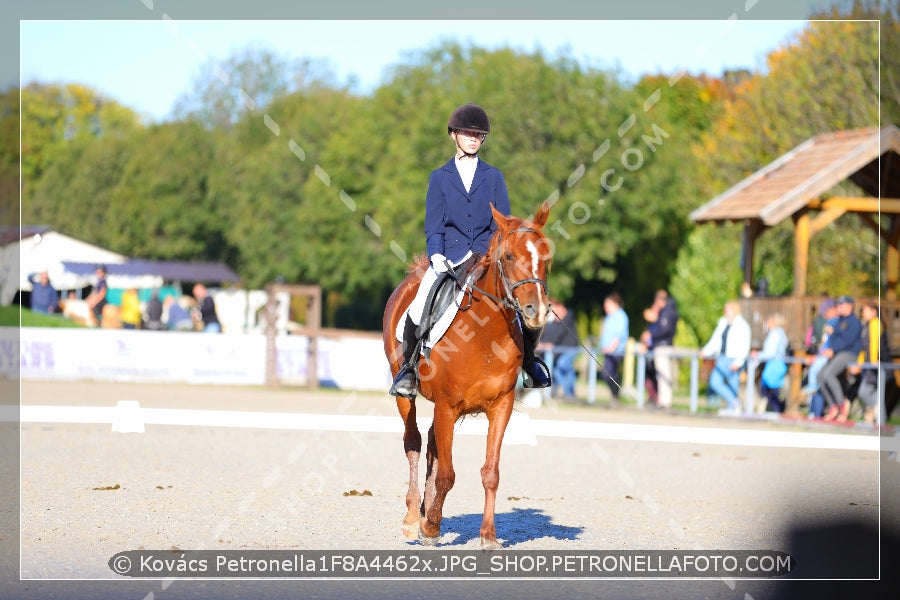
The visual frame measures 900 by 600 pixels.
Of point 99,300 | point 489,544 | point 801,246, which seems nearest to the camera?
point 489,544

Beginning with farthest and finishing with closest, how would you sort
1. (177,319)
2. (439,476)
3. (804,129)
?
(804,129) → (177,319) → (439,476)

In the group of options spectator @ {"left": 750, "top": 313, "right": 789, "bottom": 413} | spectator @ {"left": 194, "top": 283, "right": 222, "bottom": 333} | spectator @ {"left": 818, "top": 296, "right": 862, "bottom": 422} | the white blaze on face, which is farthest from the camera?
spectator @ {"left": 194, "top": 283, "right": 222, "bottom": 333}

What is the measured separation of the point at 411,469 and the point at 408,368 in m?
0.84

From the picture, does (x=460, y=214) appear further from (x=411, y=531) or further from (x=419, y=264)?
(x=411, y=531)

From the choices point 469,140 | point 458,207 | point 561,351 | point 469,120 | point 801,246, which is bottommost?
point 561,351

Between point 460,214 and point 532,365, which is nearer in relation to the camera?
point 532,365

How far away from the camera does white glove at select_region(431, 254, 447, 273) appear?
343 inches

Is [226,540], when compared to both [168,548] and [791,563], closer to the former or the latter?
[168,548]

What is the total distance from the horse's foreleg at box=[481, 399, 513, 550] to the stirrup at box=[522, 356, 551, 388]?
1.30 ft

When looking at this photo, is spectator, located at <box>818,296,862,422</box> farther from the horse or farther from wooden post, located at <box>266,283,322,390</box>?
the horse

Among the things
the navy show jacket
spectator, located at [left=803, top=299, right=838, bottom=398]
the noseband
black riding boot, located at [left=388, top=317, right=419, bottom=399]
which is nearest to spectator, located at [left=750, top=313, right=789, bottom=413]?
spectator, located at [left=803, top=299, right=838, bottom=398]

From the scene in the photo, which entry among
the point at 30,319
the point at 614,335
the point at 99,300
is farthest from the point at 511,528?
the point at 99,300

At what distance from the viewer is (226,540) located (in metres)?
8.48

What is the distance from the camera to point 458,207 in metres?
8.92
